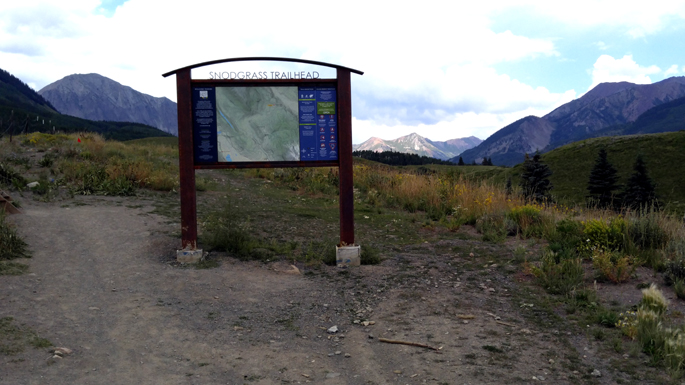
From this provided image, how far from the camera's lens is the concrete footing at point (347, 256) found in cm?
716

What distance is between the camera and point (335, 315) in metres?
5.20

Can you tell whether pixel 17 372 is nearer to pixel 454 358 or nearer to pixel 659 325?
pixel 454 358

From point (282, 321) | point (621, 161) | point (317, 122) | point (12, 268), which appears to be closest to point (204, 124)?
point (317, 122)

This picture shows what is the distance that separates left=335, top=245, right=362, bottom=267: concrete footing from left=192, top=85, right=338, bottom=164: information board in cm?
143

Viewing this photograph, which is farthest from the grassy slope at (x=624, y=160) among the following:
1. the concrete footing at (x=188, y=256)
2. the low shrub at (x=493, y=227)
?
the concrete footing at (x=188, y=256)

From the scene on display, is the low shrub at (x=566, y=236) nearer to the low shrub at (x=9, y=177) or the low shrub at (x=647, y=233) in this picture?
the low shrub at (x=647, y=233)

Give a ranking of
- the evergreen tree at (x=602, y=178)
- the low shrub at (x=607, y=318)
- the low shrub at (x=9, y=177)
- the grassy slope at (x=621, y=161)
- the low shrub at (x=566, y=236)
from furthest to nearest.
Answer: the grassy slope at (x=621, y=161)
the evergreen tree at (x=602, y=178)
the low shrub at (x=9, y=177)
the low shrub at (x=566, y=236)
the low shrub at (x=607, y=318)

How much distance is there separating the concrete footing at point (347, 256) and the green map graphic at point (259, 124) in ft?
5.18

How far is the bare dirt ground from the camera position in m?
3.68

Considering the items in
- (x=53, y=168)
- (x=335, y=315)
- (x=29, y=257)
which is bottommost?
(x=335, y=315)

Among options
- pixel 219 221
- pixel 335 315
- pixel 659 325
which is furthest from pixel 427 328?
pixel 219 221

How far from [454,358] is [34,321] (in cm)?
395

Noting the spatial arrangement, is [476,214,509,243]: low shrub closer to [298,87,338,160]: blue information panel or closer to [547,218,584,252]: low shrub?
[547,218,584,252]: low shrub

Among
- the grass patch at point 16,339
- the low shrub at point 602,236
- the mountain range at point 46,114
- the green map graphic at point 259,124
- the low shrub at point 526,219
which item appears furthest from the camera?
the mountain range at point 46,114
